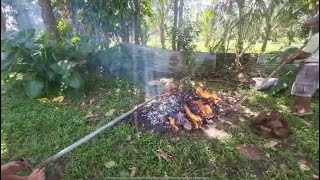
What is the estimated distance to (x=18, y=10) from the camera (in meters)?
5.61

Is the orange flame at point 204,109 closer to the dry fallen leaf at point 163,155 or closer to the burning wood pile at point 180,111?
the burning wood pile at point 180,111

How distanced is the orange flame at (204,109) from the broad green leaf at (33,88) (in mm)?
2158

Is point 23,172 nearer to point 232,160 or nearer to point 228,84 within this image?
point 232,160

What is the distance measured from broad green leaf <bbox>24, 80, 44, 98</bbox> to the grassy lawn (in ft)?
1.12

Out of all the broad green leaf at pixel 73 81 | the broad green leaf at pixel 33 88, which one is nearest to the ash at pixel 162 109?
the broad green leaf at pixel 73 81

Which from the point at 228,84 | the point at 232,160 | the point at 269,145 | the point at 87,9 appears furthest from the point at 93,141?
the point at 87,9

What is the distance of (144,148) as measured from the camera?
2.67m

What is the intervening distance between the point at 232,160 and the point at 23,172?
6.18 ft

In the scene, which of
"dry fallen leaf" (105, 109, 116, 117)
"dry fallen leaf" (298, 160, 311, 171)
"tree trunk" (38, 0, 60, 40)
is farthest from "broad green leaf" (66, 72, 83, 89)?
"dry fallen leaf" (298, 160, 311, 171)

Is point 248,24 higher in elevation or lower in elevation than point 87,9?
lower

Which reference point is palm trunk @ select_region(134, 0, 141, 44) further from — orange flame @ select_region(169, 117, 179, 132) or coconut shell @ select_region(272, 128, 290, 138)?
coconut shell @ select_region(272, 128, 290, 138)

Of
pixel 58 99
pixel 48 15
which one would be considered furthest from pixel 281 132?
pixel 48 15

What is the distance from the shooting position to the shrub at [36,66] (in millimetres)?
3756

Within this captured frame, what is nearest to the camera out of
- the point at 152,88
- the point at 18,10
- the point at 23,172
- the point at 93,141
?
the point at 23,172
